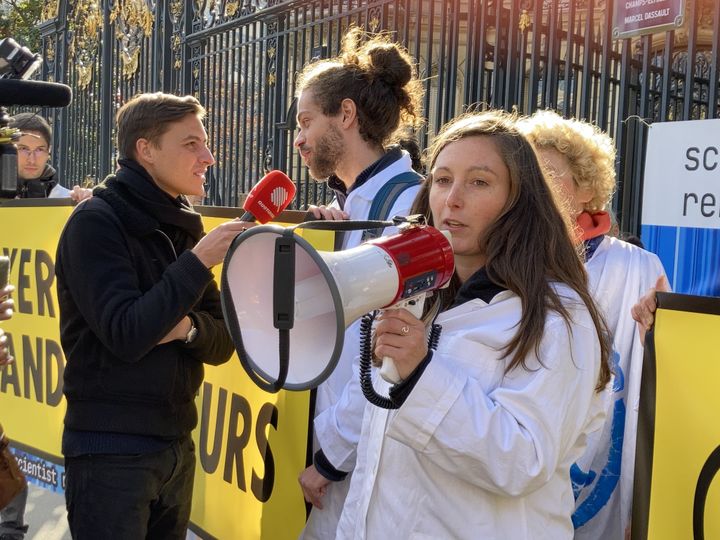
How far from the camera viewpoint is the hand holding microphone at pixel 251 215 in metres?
2.82

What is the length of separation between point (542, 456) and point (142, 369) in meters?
1.53

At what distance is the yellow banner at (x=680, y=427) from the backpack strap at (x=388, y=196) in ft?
3.44

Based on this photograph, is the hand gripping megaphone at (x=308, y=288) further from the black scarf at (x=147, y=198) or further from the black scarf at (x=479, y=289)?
the black scarf at (x=147, y=198)

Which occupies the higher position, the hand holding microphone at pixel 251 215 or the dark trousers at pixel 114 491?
the hand holding microphone at pixel 251 215

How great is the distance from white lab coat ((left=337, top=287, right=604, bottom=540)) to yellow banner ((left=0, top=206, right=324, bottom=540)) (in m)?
1.24

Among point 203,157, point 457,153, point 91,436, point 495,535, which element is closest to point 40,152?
point 203,157

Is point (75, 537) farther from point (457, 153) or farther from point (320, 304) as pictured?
point (457, 153)

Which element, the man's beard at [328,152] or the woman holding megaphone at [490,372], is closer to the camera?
the woman holding megaphone at [490,372]

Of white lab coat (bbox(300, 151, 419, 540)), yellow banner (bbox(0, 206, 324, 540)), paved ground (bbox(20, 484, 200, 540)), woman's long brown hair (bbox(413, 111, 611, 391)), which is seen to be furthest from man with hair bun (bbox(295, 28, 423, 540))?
Result: paved ground (bbox(20, 484, 200, 540))

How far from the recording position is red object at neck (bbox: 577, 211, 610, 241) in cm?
302

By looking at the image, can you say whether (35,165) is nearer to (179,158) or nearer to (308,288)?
(179,158)

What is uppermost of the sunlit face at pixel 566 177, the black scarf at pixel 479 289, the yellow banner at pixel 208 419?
the sunlit face at pixel 566 177

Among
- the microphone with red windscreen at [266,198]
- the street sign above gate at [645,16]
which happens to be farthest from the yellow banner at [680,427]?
the street sign above gate at [645,16]

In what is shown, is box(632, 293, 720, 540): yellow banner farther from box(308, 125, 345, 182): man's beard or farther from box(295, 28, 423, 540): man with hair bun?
box(308, 125, 345, 182): man's beard
